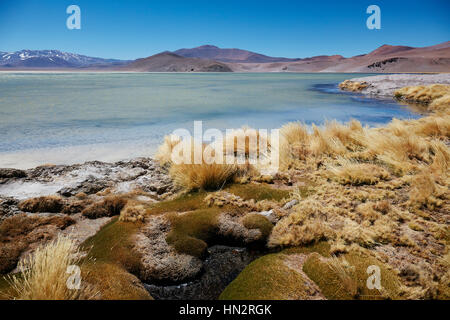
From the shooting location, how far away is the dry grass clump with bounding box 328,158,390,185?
4.95 m

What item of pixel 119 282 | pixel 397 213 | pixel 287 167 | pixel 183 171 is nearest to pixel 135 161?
pixel 183 171

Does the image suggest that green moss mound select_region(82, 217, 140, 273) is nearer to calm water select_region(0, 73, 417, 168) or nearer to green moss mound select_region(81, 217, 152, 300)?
green moss mound select_region(81, 217, 152, 300)

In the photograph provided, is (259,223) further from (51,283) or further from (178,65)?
A: (178,65)

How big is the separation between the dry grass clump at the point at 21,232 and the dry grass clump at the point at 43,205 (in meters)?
0.30

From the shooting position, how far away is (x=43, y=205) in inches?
176

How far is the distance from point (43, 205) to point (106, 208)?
106 cm

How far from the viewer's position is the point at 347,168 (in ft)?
17.0

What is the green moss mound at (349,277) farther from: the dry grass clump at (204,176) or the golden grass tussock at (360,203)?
the dry grass clump at (204,176)

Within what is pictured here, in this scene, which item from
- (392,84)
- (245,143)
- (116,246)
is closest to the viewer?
(116,246)

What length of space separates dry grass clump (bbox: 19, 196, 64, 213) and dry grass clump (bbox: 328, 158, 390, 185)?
16.9 feet

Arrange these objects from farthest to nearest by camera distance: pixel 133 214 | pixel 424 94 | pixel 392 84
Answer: pixel 392 84 < pixel 424 94 < pixel 133 214

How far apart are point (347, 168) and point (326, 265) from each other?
2.84 metres

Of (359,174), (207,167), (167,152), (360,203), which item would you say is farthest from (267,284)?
(167,152)

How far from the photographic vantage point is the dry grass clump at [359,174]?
495 cm
